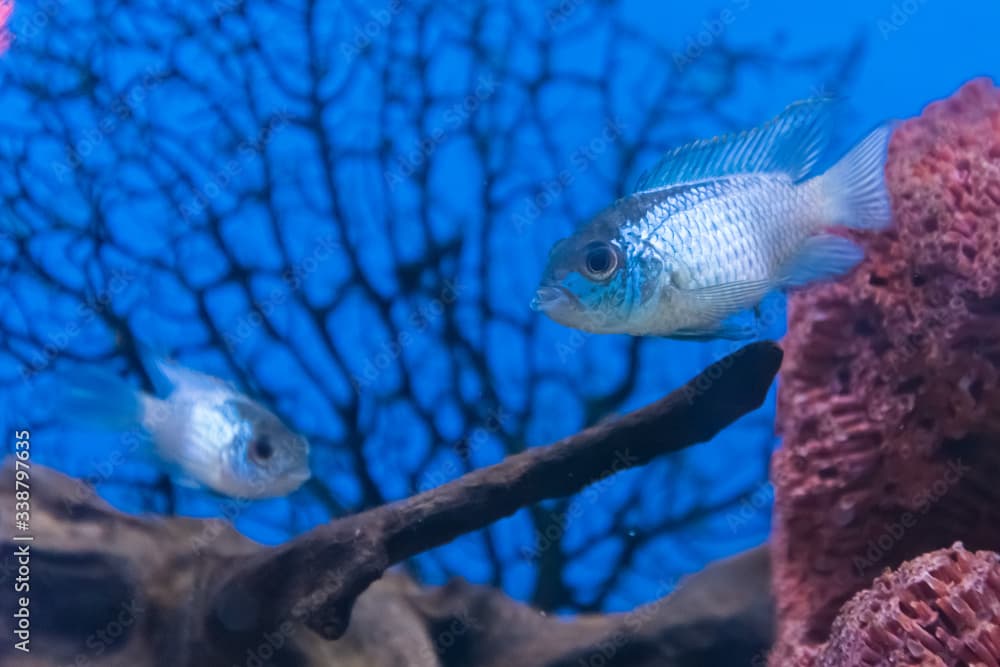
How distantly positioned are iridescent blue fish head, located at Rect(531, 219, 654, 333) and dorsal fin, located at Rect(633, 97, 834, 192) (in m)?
0.51

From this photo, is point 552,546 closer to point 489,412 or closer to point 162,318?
point 489,412

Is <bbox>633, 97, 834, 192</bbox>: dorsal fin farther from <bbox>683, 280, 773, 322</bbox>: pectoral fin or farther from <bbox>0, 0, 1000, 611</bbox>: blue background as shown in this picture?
<bbox>0, 0, 1000, 611</bbox>: blue background

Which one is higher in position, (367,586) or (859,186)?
(859,186)

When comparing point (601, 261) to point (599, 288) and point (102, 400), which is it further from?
point (102, 400)

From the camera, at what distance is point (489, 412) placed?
13.2ft

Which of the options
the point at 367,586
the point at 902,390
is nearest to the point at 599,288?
the point at 902,390

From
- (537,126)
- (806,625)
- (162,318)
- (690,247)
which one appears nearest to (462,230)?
(537,126)

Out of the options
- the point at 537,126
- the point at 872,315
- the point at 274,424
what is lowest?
the point at 872,315

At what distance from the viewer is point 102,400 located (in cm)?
272

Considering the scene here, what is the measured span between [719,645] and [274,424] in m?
1.95

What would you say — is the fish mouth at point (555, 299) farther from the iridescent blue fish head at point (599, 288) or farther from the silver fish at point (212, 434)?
the silver fish at point (212, 434)

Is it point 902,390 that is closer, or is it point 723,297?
point 723,297

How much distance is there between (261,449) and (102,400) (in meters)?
0.67

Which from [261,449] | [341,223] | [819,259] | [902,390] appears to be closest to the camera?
[819,259]
